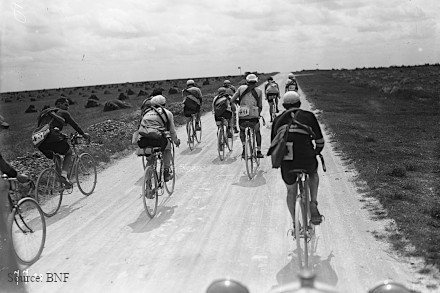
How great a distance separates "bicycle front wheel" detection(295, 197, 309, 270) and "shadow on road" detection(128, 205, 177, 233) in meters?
2.77

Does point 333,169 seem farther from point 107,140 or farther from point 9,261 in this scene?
point 107,140

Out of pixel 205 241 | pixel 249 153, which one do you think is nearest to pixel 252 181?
pixel 249 153

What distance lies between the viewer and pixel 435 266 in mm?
→ 5332

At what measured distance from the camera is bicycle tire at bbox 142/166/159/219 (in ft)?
25.1

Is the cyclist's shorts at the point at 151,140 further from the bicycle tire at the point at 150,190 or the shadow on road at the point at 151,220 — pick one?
the shadow on road at the point at 151,220

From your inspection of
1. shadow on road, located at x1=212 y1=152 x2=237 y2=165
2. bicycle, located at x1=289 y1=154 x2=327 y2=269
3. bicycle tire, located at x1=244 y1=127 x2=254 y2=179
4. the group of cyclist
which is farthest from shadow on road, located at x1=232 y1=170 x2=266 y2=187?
bicycle, located at x1=289 y1=154 x2=327 y2=269

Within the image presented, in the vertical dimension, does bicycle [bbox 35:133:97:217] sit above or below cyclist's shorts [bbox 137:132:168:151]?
below

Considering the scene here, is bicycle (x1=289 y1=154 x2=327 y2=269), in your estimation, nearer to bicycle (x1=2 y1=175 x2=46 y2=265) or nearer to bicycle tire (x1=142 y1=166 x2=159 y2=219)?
bicycle tire (x1=142 y1=166 x2=159 y2=219)

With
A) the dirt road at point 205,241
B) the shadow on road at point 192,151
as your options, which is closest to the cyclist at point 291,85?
the shadow on road at point 192,151

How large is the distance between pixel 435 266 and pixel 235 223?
322 centimetres

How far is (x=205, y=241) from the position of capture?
6.51 metres

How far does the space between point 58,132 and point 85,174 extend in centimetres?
176

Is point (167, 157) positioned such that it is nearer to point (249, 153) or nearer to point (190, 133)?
point (249, 153)

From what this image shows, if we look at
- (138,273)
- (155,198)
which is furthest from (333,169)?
(138,273)
